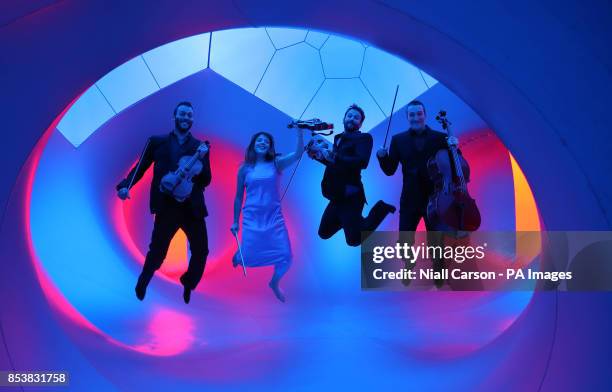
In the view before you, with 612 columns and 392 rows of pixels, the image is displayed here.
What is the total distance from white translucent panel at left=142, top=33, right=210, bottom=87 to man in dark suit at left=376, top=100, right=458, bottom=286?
320 centimetres

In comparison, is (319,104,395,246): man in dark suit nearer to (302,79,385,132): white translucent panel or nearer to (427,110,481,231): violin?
(427,110,481,231): violin

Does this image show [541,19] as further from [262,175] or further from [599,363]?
[262,175]

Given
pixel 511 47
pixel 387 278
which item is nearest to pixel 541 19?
pixel 511 47

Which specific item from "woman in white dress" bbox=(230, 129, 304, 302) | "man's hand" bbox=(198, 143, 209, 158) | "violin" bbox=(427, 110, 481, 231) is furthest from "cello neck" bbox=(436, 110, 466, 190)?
"man's hand" bbox=(198, 143, 209, 158)

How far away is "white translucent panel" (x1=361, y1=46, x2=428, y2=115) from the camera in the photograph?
7.59m

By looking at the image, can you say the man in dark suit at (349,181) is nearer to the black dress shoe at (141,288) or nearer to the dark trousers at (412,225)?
the dark trousers at (412,225)

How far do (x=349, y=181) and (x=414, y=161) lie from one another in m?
0.68

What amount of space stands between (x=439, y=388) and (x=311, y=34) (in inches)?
205

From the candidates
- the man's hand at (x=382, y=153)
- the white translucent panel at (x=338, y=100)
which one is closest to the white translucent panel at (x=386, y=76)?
the white translucent panel at (x=338, y=100)

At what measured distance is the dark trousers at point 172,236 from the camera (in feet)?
17.3

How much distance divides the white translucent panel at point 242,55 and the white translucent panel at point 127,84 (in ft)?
2.86

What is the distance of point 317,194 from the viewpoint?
8133 mm

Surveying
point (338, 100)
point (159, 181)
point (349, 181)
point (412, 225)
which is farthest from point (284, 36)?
point (412, 225)

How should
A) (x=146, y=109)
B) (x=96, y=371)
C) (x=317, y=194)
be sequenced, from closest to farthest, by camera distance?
1. (x=96, y=371)
2. (x=146, y=109)
3. (x=317, y=194)
